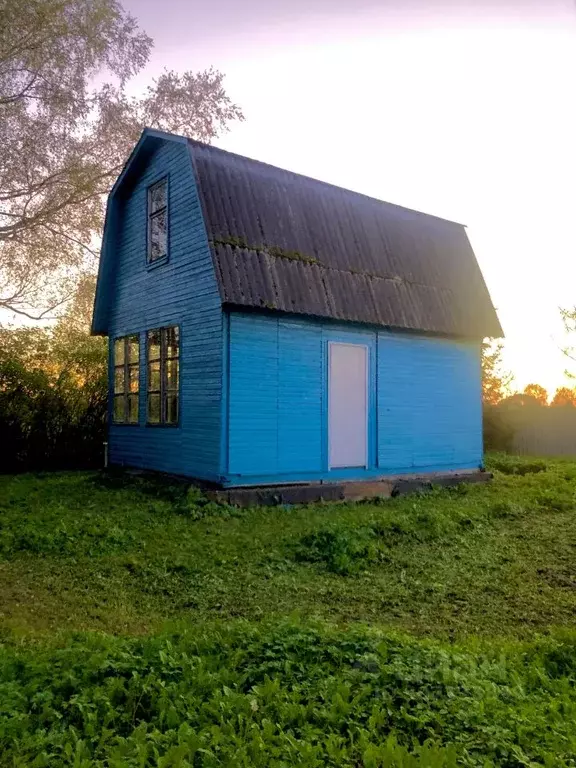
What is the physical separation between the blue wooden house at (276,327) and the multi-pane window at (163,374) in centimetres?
5

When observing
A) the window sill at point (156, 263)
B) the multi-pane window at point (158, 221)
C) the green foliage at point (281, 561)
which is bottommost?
the green foliage at point (281, 561)

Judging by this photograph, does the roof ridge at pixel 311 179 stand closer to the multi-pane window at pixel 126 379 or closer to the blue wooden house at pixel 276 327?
the blue wooden house at pixel 276 327

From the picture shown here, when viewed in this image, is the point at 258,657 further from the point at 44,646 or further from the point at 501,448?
the point at 501,448

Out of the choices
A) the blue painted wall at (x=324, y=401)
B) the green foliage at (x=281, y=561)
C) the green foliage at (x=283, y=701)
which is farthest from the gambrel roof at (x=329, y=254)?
the green foliage at (x=283, y=701)

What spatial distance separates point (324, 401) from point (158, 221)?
5718mm

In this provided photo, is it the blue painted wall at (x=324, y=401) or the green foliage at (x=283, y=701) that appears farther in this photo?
the blue painted wall at (x=324, y=401)

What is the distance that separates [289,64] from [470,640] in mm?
8212

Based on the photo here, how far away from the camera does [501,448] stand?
77.0ft

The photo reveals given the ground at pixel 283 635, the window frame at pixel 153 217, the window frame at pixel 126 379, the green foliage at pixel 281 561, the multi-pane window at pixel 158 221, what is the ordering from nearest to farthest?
the ground at pixel 283 635, the green foliage at pixel 281 561, the window frame at pixel 153 217, the multi-pane window at pixel 158 221, the window frame at pixel 126 379

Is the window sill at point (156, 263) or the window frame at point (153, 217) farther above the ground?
the window frame at point (153, 217)

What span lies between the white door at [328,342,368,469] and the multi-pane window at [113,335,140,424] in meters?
4.89

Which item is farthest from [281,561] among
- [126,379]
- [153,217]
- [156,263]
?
[153,217]

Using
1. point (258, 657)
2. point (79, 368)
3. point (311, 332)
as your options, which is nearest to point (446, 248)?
point (311, 332)

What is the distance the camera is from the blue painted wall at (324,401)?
11398 mm
